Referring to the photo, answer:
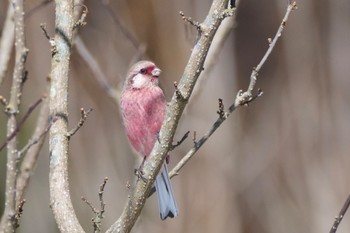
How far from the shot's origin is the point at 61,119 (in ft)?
11.2

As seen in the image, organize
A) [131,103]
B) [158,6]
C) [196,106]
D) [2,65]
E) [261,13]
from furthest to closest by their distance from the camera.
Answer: [261,13] < [158,6] < [196,106] < [2,65] < [131,103]

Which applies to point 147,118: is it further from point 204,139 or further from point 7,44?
point 7,44

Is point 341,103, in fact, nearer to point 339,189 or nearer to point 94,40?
point 339,189

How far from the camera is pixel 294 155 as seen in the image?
792 cm

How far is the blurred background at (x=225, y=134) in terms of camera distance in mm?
7363

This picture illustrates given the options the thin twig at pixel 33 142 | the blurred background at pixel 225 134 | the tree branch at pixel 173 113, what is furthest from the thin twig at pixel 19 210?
the blurred background at pixel 225 134

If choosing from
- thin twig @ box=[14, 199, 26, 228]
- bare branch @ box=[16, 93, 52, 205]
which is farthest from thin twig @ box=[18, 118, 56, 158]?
thin twig @ box=[14, 199, 26, 228]

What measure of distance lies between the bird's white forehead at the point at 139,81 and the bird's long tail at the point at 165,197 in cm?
50

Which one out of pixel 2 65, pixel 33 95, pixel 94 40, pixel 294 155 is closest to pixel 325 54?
pixel 294 155

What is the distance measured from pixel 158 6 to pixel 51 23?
110 centimetres

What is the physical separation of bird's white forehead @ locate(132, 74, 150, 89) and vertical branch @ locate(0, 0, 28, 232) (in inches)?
21.2

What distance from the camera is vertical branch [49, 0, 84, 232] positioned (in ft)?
10.4

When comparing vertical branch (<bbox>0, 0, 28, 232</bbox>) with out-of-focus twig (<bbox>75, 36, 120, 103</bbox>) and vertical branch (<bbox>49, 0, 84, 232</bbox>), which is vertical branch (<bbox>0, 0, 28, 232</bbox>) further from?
out-of-focus twig (<bbox>75, 36, 120, 103</bbox>)

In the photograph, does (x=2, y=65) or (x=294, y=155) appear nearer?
(x=2, y=65)
